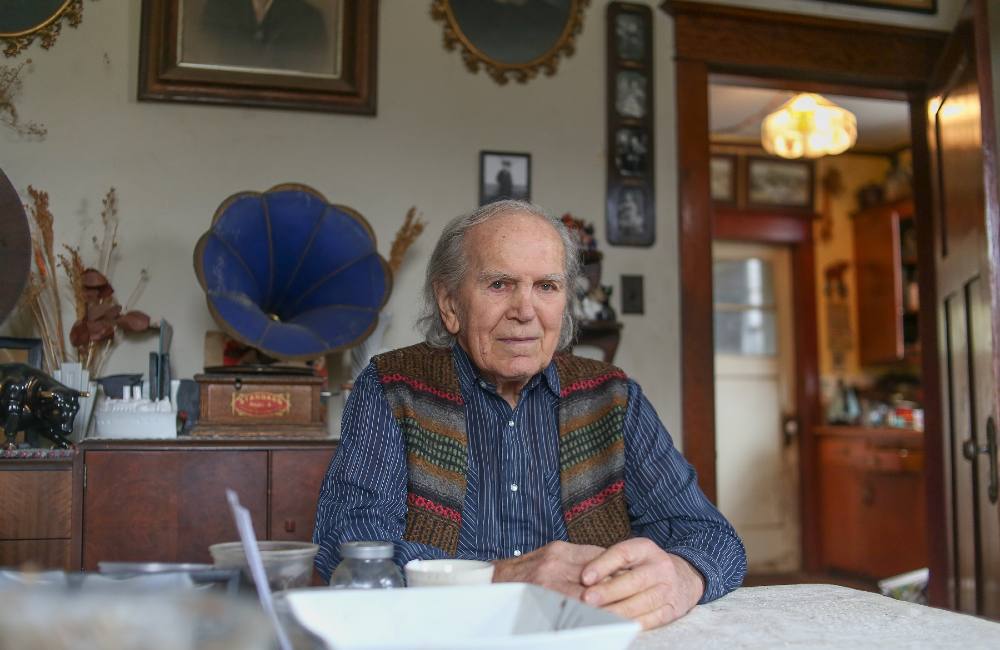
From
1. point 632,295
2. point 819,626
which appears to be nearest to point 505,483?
point 819,626

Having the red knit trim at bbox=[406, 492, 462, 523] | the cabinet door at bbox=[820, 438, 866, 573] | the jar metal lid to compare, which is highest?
the jar metal lid

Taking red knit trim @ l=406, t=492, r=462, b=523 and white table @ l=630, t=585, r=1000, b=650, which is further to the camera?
red knit trim @ l=406, t=492, r=462, b=523

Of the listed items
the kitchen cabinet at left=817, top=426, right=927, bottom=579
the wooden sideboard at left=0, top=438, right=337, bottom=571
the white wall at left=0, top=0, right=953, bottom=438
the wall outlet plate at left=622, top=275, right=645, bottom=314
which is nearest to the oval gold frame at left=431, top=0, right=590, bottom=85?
the white wall at left=0, top=0, right=953, bottom=438

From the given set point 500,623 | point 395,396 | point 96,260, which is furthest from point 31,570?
point 96,260

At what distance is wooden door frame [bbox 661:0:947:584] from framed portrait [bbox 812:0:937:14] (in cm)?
9

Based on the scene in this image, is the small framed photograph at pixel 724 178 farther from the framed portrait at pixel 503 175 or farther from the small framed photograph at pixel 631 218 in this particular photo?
the framed portrait at pixel 503 175

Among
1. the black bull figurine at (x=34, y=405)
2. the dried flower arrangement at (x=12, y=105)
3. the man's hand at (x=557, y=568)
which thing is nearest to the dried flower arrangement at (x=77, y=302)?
the dried flower arrangement at (x=12, y=105)

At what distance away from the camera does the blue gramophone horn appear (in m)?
2.64

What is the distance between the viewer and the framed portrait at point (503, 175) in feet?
11.0

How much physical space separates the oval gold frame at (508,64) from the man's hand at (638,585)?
2.47 m

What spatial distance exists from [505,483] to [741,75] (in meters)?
2.48

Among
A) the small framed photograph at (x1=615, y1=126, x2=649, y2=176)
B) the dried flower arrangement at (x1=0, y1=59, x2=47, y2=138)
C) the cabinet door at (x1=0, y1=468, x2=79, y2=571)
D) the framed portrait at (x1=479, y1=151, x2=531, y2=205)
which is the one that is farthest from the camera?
the small framed photograph at (x1=615, y1=126, x2=649, y2=176)

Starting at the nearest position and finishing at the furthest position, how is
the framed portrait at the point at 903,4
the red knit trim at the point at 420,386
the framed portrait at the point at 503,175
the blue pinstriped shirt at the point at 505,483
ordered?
1. the blue pinstriped shirt at the point at 505,483
2. the red knit trim at the point at 420,386
3. the framed portrait at the point at 503,175
4. the framed portrait at the point at 903,4

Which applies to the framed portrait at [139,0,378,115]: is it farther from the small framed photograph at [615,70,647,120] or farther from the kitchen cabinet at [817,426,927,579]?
the kitchen cabinet at [817,426,927,579]
